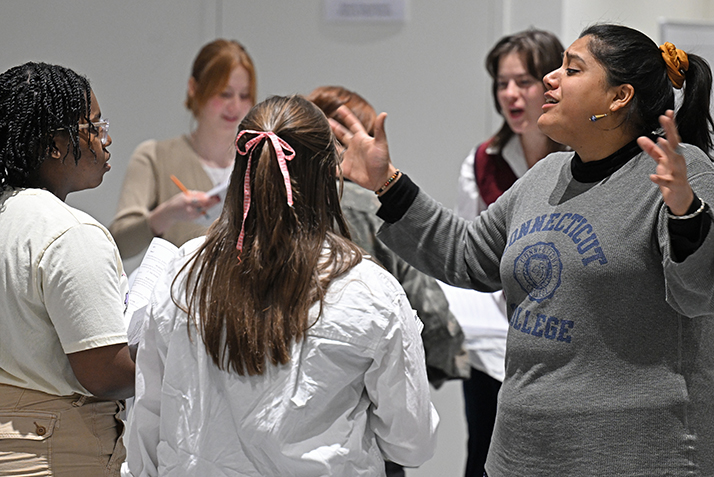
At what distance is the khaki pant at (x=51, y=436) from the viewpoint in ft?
4.50

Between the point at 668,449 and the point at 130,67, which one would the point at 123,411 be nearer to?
the point at 668,449

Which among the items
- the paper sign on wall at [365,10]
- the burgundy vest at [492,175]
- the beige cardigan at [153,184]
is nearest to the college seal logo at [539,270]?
the burgundy vest at [492,175]

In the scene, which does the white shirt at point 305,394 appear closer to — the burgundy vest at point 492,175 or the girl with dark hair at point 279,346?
the girl with dark hair at point 279,346

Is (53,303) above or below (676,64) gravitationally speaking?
below

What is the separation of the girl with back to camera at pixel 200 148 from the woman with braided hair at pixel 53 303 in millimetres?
1235

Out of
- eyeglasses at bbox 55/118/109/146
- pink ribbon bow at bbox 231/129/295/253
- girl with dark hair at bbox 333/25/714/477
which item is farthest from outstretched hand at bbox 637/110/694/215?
eyeglasses at bbox 55/118/109/146

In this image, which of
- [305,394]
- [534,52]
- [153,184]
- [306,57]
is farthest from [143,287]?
[306,57]

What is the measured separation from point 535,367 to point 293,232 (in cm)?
49

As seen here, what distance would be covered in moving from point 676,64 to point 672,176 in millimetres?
328

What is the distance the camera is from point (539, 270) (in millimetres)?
1380

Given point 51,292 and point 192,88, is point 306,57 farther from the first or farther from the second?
point 51,292

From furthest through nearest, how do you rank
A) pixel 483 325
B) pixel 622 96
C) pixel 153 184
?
pixel 153 184 → pixel 483 325 → pixel 622 96

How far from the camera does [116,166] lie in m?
3.39

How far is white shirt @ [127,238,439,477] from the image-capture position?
125cm
